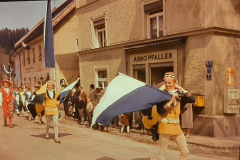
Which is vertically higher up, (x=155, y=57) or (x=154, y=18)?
(x=154, y=18)

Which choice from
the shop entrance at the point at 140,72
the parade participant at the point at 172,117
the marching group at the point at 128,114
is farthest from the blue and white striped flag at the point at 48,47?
the parade participant at the point at 172,117

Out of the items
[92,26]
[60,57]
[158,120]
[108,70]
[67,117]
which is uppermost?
[92,26]

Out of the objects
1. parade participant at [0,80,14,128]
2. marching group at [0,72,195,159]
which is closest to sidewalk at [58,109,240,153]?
marching group at [0,72,195,159]

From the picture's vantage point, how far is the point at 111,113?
430 cm

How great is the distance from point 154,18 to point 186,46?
2.40m

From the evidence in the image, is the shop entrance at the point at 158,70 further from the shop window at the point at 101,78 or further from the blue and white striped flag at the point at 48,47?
the blue and white striped flag at the point at 48,47

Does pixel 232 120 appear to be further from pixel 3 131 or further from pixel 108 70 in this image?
pixel 3 131

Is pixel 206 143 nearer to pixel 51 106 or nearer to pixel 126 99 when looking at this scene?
pixel 126 99

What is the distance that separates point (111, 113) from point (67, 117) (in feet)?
33.6

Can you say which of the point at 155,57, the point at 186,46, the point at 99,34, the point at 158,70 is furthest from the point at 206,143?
the point at 99,34

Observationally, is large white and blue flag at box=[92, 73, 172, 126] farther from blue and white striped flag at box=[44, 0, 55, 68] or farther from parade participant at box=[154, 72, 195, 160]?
blue and white striped flag at box=[44, 0, 55, 68]

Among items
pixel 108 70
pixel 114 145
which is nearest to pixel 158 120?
pixel 114 145

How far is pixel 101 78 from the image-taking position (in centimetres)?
1388

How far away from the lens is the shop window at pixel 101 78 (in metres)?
13.6
